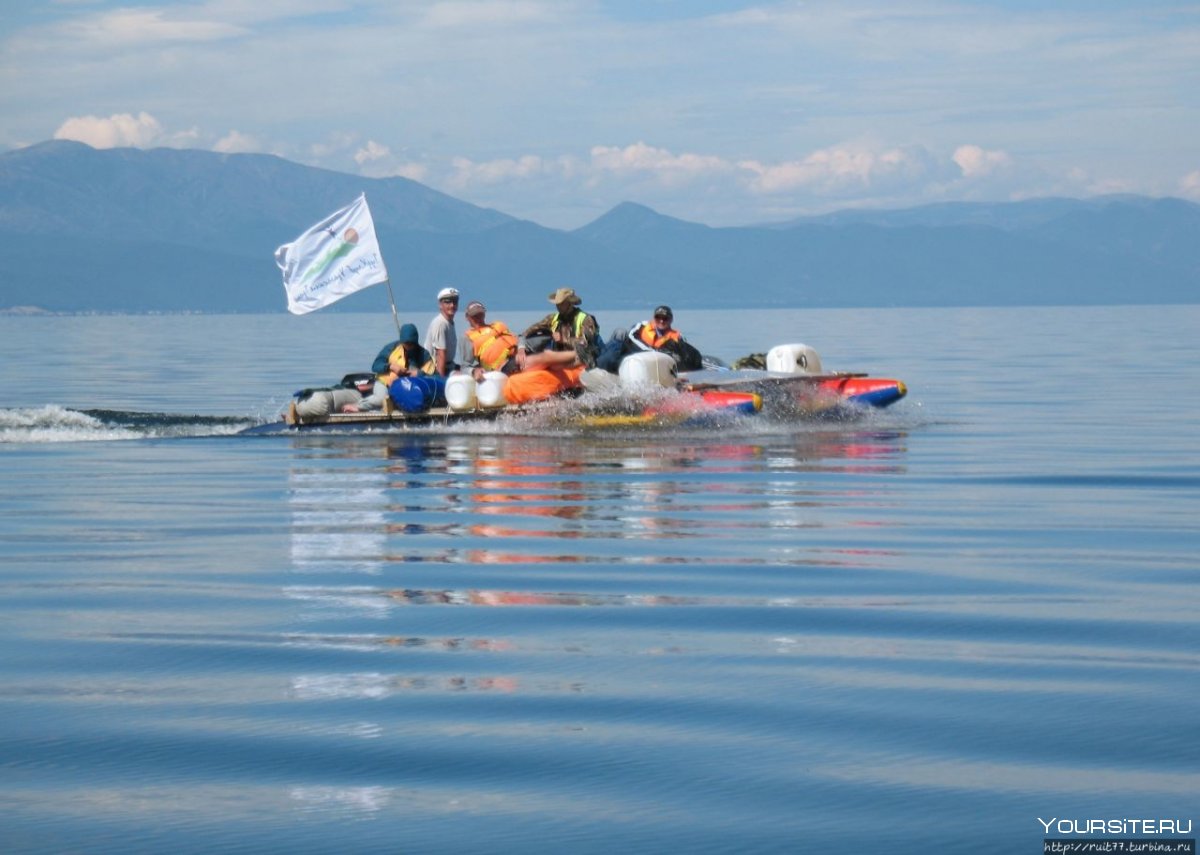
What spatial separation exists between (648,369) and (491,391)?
2336 mm

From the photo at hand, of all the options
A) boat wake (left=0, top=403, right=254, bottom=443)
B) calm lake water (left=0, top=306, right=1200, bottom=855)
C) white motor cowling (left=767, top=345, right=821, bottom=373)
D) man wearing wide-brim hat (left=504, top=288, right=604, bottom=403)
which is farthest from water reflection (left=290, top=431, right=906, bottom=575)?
boat wake (left=0, top=403, right=254, bottom=443)

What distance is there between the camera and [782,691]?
28.7 ft

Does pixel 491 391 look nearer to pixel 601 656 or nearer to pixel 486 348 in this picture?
pixel 486 348

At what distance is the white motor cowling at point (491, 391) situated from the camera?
2528cm

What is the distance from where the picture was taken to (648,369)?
79.9 feet

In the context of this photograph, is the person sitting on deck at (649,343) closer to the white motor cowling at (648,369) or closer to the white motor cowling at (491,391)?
the white motor cowling at (648,369)

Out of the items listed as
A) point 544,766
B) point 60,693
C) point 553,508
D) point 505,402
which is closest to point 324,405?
point 505,402

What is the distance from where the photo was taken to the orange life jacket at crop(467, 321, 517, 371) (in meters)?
25.9

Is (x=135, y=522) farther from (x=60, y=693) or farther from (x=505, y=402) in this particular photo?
(x=505, y=402)

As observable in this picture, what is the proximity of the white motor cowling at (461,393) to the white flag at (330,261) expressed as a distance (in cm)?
309

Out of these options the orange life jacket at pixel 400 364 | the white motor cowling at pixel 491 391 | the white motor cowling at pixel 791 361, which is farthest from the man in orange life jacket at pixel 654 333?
the orange life jacket at pixel 400 364

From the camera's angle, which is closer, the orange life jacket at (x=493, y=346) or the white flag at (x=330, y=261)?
the orange life jacket at (x=493, y=346)

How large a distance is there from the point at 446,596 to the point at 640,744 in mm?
4054

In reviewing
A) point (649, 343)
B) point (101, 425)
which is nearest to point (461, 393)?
point (649, 343)
